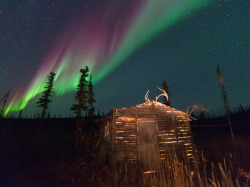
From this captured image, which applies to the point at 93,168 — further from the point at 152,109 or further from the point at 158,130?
the point at 152,109

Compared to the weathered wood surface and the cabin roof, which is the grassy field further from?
the cabin roof

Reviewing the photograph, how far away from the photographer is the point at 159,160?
10.5 m

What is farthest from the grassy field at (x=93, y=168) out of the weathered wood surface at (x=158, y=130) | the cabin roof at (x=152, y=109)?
the cabin roof at (x=152, y=109)

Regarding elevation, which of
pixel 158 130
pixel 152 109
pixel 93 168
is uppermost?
pixel 152 109

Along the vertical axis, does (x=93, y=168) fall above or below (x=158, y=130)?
below

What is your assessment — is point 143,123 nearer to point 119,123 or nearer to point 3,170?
point 119,123

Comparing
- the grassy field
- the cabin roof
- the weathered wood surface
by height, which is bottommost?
the grassy field

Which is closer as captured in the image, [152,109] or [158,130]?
[158,130]

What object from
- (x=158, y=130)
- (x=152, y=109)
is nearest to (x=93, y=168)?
(x=158, y=130)

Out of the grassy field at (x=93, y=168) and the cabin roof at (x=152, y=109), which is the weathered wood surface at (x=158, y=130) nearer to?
the cabin roof at (x=152, y=109)

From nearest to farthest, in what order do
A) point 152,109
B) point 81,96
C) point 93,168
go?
point 93,168
point 152,109
point 81,96

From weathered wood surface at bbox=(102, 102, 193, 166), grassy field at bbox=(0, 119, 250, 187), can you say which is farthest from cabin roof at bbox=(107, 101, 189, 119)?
grassy field at bbox=(0, 119, 250, 187)

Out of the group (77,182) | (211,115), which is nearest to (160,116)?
(77,182)

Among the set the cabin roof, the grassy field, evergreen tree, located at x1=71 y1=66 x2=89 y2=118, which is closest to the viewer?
the grassy field
